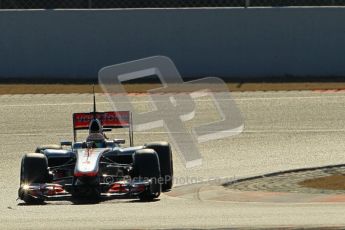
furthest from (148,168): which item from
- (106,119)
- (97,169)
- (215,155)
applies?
(215,155)

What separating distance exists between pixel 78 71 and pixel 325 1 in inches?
214

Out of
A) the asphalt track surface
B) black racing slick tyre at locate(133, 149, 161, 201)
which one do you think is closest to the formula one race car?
black racing slick tyre at locate(133, 149, 161, 201)

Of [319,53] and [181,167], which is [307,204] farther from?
[319,53]

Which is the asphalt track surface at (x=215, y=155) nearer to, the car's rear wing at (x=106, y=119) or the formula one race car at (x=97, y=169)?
the formula one race car at (x=97, y=169)

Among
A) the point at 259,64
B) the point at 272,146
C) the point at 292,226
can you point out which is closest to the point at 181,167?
the point at 272,146

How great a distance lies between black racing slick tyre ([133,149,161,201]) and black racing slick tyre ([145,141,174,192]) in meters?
0.64

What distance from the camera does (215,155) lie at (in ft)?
57.4

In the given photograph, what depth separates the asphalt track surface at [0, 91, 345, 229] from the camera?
11.5m

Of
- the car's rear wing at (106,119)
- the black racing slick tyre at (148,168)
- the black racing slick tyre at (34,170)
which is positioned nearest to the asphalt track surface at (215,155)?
the black racing slick tyre at (148,168)

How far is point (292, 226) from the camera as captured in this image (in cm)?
1070

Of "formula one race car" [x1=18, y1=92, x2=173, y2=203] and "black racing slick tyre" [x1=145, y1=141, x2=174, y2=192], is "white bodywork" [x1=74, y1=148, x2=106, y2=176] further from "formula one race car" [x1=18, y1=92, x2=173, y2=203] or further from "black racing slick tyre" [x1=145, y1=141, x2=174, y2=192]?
"black racing slick tyre" [x1=145, y1=141, x2=174, y2=192]

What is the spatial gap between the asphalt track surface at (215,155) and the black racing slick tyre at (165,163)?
62 centimetres

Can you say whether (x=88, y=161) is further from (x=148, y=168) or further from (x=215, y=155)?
(x=215, y=155)

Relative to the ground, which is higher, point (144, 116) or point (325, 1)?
point (325, 1)
